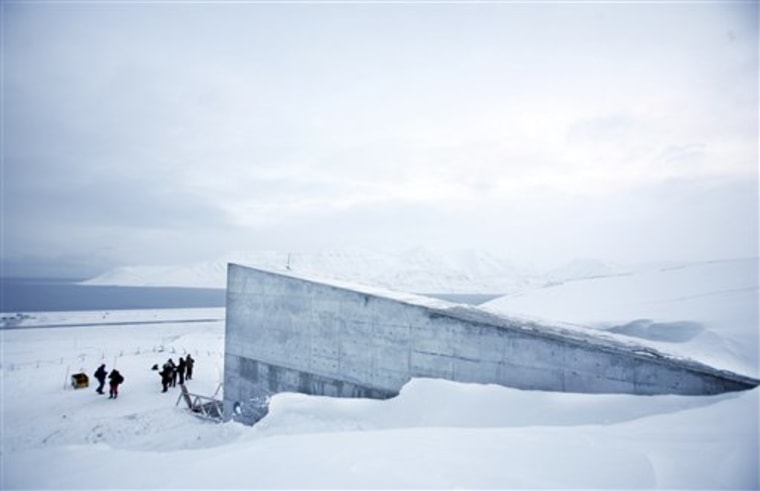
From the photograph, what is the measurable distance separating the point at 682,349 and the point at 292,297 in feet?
28.7

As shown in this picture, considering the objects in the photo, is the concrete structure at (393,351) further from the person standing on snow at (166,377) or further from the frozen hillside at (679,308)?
the person standing on snow at (166,377)

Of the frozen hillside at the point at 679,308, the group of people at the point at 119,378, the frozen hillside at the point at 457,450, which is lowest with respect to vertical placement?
the group of people at the point at 119,378

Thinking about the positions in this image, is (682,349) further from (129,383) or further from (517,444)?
(129,383)

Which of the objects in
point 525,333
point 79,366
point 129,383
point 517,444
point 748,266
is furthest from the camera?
point 79,366

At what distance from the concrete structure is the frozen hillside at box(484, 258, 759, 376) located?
1.61 m

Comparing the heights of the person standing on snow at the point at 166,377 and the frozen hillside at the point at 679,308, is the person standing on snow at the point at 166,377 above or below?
below

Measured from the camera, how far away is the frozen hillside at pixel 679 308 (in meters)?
7.57

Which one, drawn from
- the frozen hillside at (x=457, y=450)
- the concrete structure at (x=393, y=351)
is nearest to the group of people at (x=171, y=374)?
the concrete structure at (x=393, y=351)

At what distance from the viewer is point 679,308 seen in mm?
10750

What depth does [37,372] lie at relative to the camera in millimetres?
19547

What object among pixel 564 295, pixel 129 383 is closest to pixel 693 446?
pixel 564 295

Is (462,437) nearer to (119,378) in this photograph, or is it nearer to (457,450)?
(457,450)

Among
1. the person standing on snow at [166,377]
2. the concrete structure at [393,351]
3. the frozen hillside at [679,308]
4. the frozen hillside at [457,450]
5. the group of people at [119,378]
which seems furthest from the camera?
the person standing on snow at [166,377]

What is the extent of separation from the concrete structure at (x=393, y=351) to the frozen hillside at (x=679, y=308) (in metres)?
1.61
